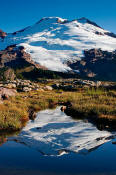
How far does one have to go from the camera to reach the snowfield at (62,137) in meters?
12.9

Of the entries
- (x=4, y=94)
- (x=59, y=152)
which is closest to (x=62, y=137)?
(x=59, y=152)

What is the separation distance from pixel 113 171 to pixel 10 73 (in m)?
128

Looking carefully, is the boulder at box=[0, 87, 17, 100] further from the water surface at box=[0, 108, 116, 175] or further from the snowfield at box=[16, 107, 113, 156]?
the water surface at box=[0, 108, 116, 175]

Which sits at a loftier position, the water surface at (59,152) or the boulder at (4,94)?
the boulder at (4,94)

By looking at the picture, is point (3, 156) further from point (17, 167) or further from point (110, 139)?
point (110, 139)

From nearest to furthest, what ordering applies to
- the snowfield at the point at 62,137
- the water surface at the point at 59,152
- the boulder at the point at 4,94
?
the water surface at the point at 59,152 < the snowfield at the point at 62,137 < the boulder at the point at 4,94

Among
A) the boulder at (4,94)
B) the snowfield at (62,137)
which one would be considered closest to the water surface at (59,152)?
the snowfield at (62,137)

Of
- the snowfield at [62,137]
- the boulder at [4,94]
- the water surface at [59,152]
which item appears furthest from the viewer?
the boulder at [4,94]

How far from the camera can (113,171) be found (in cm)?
988

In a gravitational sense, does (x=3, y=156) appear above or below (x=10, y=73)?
below

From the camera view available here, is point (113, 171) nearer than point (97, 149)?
Yes

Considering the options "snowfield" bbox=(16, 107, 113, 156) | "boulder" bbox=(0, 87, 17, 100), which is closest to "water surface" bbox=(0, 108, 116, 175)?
"snowfield" bbox=(16, 107, 113, 156)

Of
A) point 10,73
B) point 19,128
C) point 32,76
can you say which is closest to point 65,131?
point 19,128

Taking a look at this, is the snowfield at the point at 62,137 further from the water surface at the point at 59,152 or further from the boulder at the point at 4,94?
the boulder at the point at 4,94
